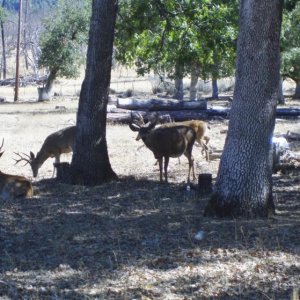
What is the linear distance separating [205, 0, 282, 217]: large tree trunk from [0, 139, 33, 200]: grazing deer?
493 cm

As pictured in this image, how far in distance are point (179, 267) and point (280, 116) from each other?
87.3 feet

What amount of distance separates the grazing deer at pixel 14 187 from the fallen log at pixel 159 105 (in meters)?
17.6

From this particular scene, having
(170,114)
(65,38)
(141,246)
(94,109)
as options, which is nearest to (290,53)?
(170,114)

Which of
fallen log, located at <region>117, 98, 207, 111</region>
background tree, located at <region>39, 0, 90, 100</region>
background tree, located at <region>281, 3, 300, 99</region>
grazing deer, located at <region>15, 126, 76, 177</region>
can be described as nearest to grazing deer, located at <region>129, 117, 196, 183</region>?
grazing deer, located at <region>15, 126, 76, 177</region>

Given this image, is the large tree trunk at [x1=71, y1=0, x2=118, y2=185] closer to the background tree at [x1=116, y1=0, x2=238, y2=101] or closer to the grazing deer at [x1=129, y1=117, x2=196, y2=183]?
the grazing deer at [x1=129, y1=117, x2=196, y2=183]

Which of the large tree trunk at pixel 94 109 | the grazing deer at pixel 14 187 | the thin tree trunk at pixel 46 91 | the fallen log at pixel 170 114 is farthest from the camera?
the thin tree trunk at pixel 46 91

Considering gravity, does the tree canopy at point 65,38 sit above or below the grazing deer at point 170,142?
above

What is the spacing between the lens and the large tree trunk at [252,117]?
32.8 ft

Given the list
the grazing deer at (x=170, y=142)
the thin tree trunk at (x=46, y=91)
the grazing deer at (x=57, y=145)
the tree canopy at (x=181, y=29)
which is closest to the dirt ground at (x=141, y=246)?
the grazing deer at (x=170, y=142)

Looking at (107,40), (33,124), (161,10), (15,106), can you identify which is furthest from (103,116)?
(15,106)

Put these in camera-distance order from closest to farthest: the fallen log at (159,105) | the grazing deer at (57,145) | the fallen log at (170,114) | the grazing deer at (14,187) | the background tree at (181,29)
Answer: the grazing deer at (14,187) < the background tree at (181,29) < the grazing deer at (57,145) < the fallen log at (170,114) < the fallen log at (159,105)

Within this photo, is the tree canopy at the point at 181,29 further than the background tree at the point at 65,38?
No

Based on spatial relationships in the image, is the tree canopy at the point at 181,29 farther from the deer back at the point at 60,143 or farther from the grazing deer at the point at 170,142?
the deer back at the point at 60,143

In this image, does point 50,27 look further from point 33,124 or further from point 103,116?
point 103,116
